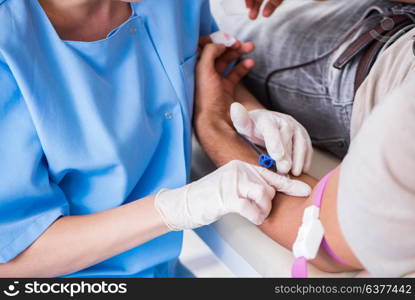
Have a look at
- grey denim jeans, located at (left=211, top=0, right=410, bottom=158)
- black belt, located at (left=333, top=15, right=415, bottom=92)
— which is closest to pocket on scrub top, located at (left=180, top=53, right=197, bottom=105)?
grey denim jeans, located at (left=211, top=0, right=410, bottom=158)

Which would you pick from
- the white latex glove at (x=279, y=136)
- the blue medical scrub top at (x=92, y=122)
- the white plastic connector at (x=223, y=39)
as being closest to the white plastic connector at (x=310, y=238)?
the white latex glove at (x=279, y=136)

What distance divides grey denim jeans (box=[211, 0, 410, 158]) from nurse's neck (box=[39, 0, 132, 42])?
46 cm

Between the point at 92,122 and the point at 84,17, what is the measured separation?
26cm

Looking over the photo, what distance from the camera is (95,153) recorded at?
0.97 metres

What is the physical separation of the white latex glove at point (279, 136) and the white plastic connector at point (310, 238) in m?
0.23

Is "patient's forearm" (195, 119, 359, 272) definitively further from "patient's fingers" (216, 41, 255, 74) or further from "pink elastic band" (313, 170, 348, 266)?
"patient's fingers" (216, 41, 255, 74)

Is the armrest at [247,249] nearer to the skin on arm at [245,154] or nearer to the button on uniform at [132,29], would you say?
the skin on arm at [245,154]

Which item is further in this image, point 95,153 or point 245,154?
point 245,154

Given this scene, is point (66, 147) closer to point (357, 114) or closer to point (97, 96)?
point (97, 96)

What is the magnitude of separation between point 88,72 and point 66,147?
16 centimetres

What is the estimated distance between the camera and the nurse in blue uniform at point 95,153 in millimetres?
896

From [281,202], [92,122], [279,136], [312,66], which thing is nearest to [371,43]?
[312,66]

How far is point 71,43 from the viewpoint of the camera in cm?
98

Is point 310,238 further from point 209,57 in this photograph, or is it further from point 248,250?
point 209,57
